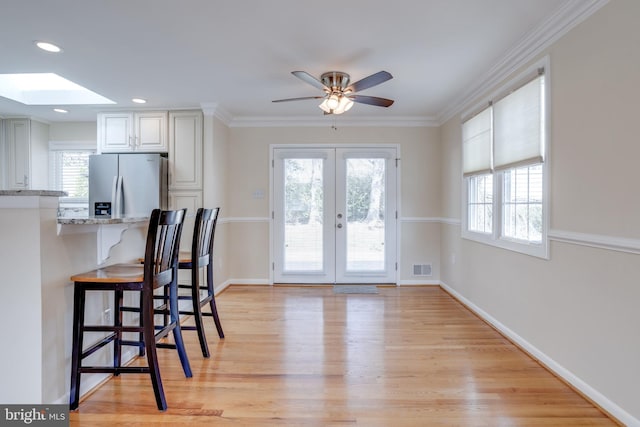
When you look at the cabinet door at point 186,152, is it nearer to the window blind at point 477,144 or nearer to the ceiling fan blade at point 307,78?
the ceiling fan blade at point 307,78

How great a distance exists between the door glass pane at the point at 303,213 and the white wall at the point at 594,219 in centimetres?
274

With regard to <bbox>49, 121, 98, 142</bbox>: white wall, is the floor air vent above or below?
below

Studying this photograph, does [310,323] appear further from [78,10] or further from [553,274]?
[78,10]

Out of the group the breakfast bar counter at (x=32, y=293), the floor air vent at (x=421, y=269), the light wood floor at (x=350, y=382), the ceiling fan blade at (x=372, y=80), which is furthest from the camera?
the floor air vent at (x=421, y=269)

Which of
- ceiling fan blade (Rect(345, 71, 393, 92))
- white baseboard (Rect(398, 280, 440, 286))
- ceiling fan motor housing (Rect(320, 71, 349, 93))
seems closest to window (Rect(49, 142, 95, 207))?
ceiling fan motor housing (Rect(320, 71, 349, 93))

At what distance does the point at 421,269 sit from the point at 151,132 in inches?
162

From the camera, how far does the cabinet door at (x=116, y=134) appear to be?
13.8ft

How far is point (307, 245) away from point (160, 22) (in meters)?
3.22

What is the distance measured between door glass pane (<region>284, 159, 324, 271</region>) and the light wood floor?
1502 millimetres

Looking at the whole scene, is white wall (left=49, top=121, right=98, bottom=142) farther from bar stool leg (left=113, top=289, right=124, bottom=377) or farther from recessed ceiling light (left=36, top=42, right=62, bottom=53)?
bar stool leg (left=113, top=289, right=124, bottom=377)

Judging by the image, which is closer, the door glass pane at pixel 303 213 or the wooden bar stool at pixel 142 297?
the wooden bar stool at pixel 142 297

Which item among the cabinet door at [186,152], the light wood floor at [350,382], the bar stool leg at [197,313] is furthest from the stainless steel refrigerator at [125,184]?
the bar stool leg at [197,313]

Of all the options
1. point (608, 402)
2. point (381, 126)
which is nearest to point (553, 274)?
point (608, 402)

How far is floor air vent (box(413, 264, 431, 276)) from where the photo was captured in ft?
15.6
